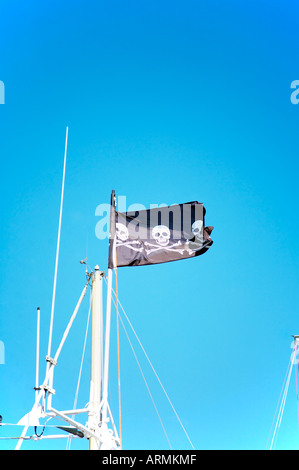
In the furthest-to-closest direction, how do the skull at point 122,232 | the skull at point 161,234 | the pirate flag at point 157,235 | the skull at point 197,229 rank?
the skull at point 197,229, the skull at point 161,234, the skull at point 122,232, the pirate flag at point 157,235

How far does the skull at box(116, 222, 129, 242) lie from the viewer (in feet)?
83.0

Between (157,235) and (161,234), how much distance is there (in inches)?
8.5

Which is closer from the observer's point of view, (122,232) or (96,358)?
(96,358)

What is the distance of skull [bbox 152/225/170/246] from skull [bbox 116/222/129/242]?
4.59 feet

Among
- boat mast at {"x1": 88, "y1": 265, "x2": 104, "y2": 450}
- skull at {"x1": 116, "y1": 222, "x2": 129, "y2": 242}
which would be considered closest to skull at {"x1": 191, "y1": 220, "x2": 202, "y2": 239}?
skull at {"x1": 116, "y1": 222, "x2": 129, "y2": 242}

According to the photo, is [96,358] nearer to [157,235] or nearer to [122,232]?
[122,232]

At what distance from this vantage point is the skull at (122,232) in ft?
83.0

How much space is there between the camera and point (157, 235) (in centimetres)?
2634

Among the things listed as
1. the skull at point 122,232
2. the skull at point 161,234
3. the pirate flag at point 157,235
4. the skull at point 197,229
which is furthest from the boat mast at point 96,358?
the skull at point 197,229

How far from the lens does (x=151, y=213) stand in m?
26.8

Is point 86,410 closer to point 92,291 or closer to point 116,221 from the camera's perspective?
point 92,291

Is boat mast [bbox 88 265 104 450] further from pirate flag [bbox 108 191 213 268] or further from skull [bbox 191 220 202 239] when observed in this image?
skull [bbox 191 220 202 239]

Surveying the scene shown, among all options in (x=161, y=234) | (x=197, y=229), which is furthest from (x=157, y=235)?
(x=197, y=229)

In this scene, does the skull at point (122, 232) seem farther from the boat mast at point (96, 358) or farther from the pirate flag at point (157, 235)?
the boat mast at point (96, 358)
